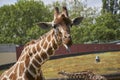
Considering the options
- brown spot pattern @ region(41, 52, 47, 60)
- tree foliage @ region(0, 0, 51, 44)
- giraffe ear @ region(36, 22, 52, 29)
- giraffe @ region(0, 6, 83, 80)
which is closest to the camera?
giraffe @ region(0, 6, 83, 80)

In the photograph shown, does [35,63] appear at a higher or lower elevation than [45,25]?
lower

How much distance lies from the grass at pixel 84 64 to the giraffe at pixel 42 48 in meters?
22.2

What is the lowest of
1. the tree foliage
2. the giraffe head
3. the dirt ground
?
the dirt ground

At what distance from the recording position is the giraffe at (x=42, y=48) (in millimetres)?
6738

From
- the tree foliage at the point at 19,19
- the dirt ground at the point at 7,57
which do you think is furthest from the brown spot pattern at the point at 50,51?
the tree foliage at the point at 19,19

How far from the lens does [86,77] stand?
21.2 metres

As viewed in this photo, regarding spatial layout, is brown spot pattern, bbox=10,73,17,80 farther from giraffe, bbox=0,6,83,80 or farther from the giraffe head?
the giraffe head

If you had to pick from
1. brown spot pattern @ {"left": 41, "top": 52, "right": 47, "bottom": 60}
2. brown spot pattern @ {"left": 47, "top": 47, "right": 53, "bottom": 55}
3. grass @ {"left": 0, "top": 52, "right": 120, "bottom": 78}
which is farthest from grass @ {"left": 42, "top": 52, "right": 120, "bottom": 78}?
brown spot pattern @ {"left": 47, "top": 47, "right": 53, "bottom": 55}

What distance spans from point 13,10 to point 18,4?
7.82 ft

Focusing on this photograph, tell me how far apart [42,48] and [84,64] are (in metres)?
24.2

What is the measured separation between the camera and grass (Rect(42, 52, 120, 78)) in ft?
99.2

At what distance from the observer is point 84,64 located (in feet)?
103

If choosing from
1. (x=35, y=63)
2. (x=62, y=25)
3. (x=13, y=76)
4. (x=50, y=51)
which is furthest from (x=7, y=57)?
(x=62, y=25)

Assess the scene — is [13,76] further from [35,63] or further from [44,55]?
[44,55]
